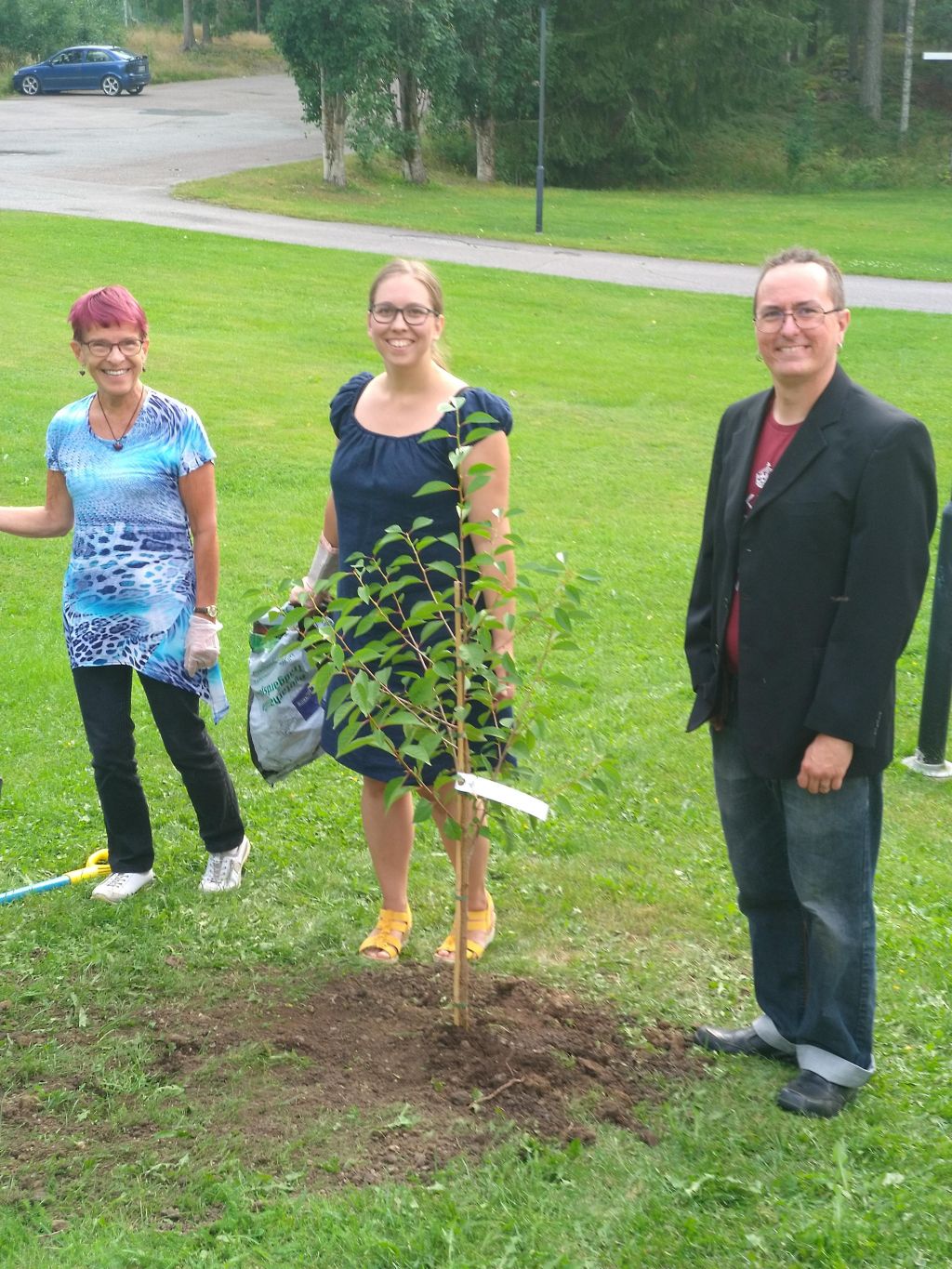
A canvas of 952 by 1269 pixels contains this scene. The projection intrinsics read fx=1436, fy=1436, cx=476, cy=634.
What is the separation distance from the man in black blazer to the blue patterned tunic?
1.83 m

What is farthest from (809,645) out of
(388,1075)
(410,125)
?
(410,125)

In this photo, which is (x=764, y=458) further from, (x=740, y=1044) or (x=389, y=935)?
(x=389, y=935)

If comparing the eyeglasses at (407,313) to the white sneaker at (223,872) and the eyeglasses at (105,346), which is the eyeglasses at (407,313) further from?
the white sneaker at (223,872)

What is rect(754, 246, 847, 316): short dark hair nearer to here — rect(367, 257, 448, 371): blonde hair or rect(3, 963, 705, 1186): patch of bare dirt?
rect(367, 257, 448, 371): blonde hair

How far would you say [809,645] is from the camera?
343cm

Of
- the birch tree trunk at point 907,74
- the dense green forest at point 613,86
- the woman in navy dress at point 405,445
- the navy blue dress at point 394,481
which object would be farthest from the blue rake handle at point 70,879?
the birch tree trunk at point 907,74

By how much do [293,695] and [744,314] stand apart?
16.2m

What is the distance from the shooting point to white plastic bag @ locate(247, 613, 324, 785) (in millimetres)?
4633

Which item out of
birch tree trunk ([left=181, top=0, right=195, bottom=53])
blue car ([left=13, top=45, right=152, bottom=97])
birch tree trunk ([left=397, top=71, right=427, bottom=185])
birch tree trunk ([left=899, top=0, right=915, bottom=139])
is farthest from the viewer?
birch tree trunk ([left=181, top=0, right=195, bottom=53])

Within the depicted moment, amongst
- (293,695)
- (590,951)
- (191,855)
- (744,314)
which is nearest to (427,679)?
(293,695)

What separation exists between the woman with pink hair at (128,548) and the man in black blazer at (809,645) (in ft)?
5.92

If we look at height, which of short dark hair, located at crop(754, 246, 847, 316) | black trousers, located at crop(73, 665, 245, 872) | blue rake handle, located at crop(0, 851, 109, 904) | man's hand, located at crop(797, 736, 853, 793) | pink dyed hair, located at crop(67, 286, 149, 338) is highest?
short dark hair, located at crop(754, 246, 847, 316)

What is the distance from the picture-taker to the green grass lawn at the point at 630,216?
25844mm

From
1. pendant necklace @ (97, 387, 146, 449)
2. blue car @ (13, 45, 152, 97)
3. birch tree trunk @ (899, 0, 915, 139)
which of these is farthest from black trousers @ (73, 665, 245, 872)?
blue car @ (13, 45, 152, 97)
